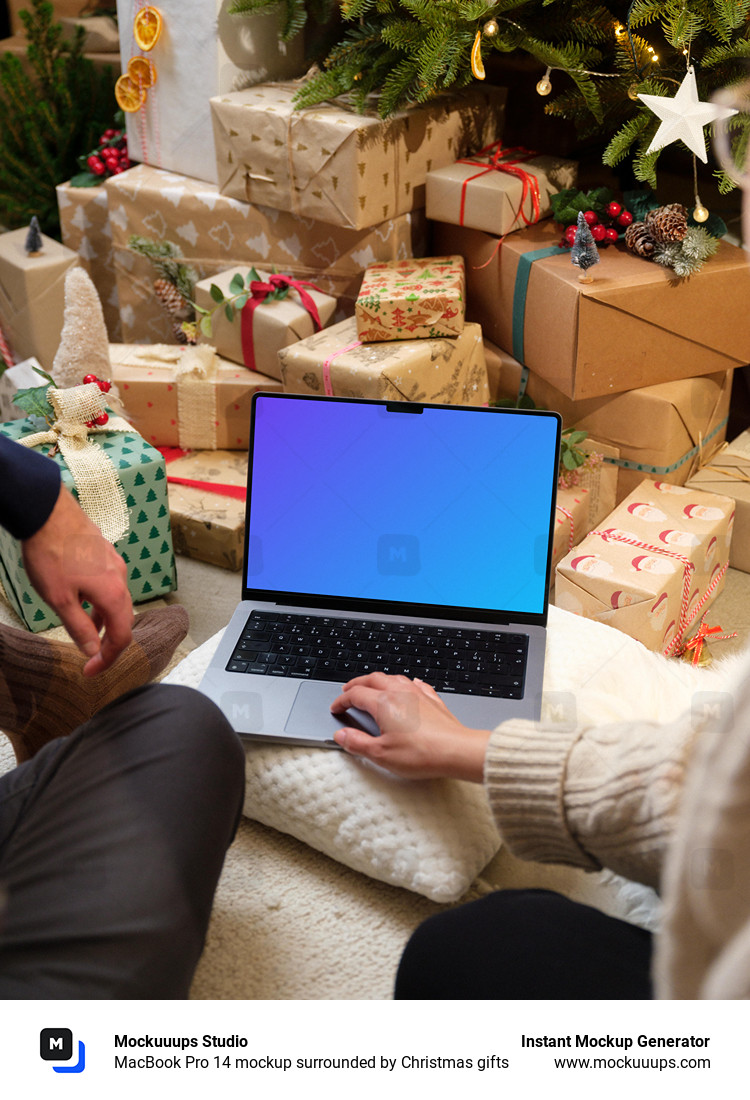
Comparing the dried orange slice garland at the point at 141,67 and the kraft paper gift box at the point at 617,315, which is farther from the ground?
the dried orange slice garland at the point at 141,67

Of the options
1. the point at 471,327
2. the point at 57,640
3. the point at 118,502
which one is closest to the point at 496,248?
the point at 471,327

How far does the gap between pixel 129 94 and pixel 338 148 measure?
569mm

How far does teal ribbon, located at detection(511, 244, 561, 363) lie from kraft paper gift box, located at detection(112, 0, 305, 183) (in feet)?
2.08

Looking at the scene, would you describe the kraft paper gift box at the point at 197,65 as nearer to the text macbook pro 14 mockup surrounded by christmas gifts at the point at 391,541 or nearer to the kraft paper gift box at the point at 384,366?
the kraft paper gift box at the point at 384,366

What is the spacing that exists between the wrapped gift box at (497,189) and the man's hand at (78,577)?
98 cm

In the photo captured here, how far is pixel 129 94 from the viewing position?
5.76 feet

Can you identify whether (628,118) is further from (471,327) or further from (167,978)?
(167,978)

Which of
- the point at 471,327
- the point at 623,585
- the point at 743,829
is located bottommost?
the point at 623,585

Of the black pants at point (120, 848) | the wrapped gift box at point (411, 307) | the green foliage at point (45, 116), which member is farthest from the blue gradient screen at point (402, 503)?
the green foliage at point (45, 116)

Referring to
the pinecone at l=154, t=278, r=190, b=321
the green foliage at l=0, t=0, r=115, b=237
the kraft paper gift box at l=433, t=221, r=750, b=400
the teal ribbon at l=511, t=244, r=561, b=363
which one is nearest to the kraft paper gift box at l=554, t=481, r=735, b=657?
the kraft paper gift box at l=433, t=221, r=750, b=400

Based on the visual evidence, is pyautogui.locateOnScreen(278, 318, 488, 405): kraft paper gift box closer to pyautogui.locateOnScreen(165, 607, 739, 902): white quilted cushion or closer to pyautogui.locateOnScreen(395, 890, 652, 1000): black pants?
pyautogui.locateOnScreen(165, 607, 739, 902): white quilted cushion

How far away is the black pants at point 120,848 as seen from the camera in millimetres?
578
